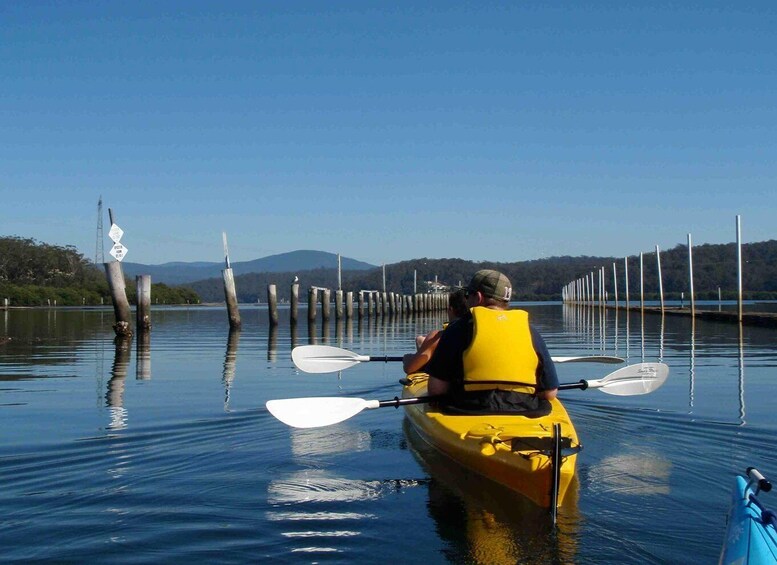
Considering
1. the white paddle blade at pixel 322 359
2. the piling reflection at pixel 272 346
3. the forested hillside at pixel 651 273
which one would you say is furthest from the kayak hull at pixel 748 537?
the forested hillside at pixel 651 273

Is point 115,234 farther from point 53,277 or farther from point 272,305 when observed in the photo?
point 53,277

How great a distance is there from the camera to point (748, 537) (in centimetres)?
324

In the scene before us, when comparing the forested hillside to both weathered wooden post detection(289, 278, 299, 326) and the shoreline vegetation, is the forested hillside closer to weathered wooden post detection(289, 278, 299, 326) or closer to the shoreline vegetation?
the shoreline vegetation

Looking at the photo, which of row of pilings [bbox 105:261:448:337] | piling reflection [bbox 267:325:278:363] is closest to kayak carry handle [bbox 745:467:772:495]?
piling reflection [bbox 267:325:278:363]

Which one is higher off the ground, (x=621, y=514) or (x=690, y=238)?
(x=690, y=238)

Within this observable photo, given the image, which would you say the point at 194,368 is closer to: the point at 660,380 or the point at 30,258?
the point at 660,380

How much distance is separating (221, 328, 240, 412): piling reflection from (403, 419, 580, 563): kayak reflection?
14.0 ft

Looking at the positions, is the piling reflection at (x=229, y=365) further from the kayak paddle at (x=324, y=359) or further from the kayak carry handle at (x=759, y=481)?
the kayak carry handle at (x=759, y=481)

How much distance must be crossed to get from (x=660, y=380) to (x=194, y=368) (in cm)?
876

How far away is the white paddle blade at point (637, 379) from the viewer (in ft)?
27.1

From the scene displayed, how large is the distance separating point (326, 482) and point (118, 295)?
17.9 m

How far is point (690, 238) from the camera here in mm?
38875

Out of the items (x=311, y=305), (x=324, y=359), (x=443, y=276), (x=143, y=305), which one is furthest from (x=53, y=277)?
(x=324, y=359)

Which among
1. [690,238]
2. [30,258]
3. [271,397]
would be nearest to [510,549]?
[271,397]
